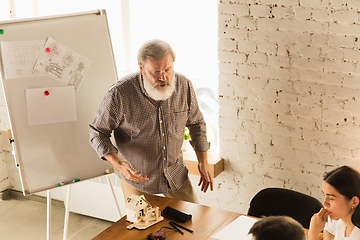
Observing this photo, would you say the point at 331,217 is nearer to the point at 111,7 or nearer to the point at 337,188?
the point at 337,188

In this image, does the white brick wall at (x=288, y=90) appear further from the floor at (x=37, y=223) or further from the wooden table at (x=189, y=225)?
the floor at (x=37, y=223)

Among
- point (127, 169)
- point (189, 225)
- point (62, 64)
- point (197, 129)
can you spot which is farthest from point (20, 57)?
point (189, 225)

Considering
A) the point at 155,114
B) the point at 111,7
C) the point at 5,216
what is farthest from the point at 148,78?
the point at 5,216

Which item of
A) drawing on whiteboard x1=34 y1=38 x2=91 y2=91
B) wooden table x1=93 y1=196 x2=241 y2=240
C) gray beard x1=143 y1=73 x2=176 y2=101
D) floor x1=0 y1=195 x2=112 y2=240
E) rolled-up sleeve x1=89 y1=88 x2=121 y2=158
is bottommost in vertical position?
floor x1=0 y1=195 x2=112 y2=240

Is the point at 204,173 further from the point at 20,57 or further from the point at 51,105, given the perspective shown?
the point at 20,57

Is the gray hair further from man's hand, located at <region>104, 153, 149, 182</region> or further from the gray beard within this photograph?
man's hand, located at <region>104, 153, 149, 182</region>

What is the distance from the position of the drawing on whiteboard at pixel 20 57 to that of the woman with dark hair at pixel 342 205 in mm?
1921

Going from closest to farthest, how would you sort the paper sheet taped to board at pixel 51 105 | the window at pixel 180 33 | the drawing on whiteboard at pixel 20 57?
1. the drawing on whiteboard at pixel 20 57
2. the paper sheet taped to board at pixel 51 105
3. the window at pixel 180 33

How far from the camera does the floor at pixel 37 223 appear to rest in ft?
11.8

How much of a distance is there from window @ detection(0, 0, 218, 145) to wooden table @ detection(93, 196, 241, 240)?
1.16 metres

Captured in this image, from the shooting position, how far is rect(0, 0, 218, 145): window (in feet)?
10.7

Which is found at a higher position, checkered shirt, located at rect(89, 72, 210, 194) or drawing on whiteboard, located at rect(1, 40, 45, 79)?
drawing on whiteboard, located at rect(1, 40, 45, 79)

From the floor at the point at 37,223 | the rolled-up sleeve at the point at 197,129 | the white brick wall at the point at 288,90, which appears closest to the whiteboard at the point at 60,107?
the rolled-up sleeve at the point at 197,129

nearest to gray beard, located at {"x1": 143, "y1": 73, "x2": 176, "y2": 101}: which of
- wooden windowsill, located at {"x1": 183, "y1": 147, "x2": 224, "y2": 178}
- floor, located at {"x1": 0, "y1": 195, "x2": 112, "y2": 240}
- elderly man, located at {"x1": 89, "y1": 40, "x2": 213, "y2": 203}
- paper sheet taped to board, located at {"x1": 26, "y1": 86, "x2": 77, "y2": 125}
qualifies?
elderly man, located at {"x1": 89, "y1": 40, "x2": 213, "y2": 203}
